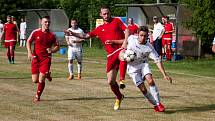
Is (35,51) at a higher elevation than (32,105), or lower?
higher

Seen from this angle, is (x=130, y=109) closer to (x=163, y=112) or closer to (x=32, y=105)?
(x=163, y=112)

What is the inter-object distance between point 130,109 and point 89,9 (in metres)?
39.6

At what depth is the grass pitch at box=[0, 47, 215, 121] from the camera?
1176cm

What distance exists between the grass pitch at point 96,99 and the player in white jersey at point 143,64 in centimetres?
36

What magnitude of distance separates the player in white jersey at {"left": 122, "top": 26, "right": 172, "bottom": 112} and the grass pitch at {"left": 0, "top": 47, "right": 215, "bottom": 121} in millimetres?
362

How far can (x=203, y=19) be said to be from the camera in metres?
26.9

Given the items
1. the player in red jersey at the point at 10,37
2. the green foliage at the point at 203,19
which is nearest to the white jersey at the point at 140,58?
the green foliage at the point at 203,19

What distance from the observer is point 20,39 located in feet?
154

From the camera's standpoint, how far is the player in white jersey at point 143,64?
12039mm

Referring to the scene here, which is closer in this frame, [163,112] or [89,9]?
[163,112]

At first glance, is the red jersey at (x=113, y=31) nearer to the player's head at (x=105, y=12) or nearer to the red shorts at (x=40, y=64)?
the player's head at (x=105, y=12)

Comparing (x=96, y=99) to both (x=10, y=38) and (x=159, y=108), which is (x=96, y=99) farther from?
(x=10, y=38)

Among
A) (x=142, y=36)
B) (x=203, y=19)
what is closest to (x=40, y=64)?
(x=142, y=36)

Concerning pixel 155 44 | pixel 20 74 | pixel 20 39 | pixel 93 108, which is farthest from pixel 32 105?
pixel 20 39
